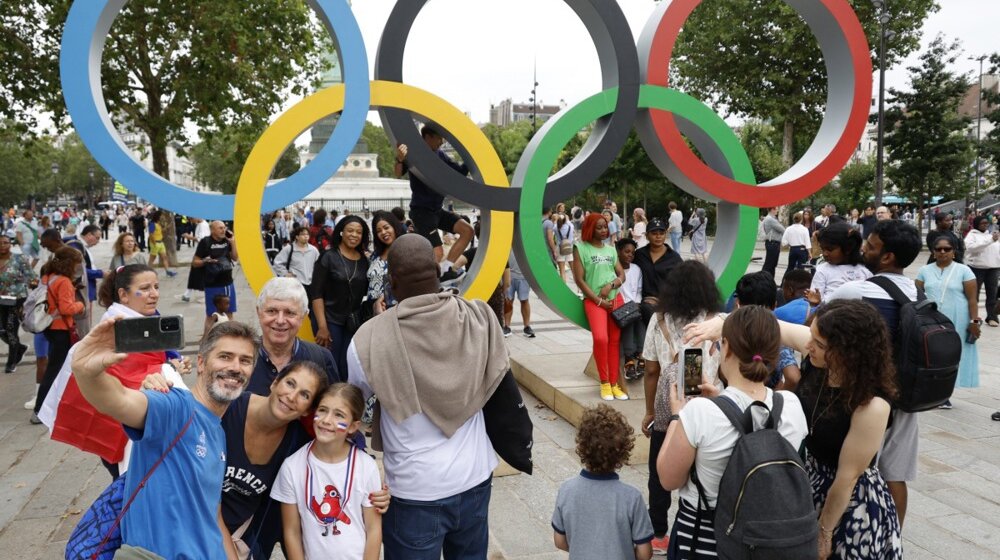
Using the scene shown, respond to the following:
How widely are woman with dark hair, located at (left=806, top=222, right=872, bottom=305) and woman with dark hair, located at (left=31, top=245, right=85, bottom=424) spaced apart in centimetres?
602

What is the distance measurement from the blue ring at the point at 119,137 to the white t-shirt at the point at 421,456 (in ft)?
9.29

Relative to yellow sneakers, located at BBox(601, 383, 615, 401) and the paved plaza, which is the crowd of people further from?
yellow sneakers, located at BBox(601, 383, 615, 401)

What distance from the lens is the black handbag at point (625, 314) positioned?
5.82 meters

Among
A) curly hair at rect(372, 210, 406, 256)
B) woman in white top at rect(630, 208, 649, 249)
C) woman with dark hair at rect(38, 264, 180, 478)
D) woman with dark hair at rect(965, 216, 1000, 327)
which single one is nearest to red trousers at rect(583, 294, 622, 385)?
curly hair at rect(372, 210, 406, 256)

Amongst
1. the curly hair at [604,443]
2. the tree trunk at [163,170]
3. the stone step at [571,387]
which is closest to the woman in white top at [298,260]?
the stone step at [571,387]

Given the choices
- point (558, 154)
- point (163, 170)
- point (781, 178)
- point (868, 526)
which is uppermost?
point (163, 170)

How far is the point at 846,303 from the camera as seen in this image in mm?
2568

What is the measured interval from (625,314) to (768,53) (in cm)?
2468

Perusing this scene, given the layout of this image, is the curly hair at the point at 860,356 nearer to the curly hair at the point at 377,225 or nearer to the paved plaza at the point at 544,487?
the paved plaza at the point at 544,487

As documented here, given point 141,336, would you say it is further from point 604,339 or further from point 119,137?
point 604,339

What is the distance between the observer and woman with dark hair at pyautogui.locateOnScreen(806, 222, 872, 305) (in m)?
4.76

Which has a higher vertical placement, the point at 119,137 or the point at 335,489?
the point at 119,137

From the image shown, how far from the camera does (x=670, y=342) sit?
3891 mm

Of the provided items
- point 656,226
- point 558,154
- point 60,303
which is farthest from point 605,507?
point 60,303
